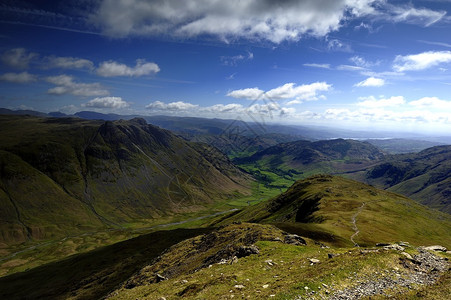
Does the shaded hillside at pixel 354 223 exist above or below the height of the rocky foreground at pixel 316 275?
below

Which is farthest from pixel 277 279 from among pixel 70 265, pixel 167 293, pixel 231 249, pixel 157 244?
pixel 70 265

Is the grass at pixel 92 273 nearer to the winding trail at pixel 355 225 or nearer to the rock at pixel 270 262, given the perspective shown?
the rock at pixel 270 262

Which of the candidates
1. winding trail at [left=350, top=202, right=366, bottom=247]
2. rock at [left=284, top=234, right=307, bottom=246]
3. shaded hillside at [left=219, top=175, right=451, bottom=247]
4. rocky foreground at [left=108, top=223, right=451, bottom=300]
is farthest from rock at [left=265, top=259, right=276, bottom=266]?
winding trail at [left=350, top=202, right=366, bottom=247]

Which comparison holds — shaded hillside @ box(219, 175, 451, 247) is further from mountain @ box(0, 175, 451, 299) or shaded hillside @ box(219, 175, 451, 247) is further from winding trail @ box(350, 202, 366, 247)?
mountain @ box(0, 175, 451, 299)

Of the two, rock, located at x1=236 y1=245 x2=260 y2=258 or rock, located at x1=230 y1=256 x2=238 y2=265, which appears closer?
rock, located at x1=230 y1=256 x2=238 y2=265

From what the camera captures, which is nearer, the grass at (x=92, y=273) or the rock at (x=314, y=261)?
the rock at (x=314, y=261)

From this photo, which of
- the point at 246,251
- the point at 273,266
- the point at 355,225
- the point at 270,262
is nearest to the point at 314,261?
the point at 273,266

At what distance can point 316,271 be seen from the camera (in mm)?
29516

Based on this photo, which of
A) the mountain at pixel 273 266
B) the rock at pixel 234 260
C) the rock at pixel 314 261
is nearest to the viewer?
the mountain at pixel 273 266

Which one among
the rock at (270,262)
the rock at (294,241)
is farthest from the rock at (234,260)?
the rock at (294,241)

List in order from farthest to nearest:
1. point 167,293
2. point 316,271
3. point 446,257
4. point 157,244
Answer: point 157,244, point 167,293, point 446,257, point 316,271

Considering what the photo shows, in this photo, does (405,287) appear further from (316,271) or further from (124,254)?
(124,254)

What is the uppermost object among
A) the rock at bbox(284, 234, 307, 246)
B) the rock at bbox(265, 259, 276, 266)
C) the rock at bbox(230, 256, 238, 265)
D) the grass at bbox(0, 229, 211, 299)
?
the rock at bbox(265, 259, 276, 266)

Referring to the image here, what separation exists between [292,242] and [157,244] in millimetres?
79869
